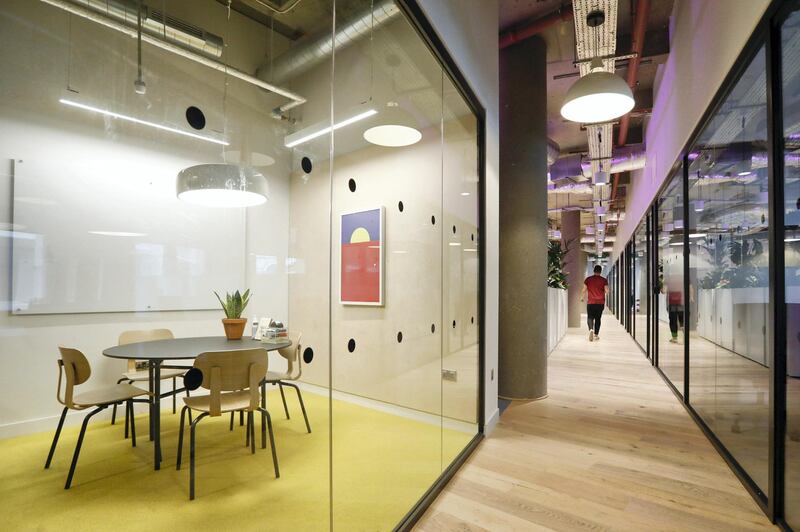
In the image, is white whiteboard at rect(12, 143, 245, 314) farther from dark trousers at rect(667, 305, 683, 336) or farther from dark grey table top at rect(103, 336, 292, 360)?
dark trousers at rect(667, 305, 683, 336)

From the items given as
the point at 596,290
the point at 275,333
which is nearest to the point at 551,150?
the point at 596,290

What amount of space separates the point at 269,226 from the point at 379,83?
137cm

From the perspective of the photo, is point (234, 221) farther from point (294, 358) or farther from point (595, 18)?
point (595, 18)

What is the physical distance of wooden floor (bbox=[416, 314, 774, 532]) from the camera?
2.50 metres

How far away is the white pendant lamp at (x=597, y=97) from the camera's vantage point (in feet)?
12.0

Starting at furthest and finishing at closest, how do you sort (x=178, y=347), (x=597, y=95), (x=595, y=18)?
(x=595, y=18), (x=597, y=95), (x=178, y=347)

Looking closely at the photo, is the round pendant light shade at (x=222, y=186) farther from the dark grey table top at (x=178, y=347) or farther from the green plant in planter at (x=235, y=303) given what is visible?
the dark grey table top at (x=178, y=347)

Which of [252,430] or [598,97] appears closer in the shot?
[252,430]

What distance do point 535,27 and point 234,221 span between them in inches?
198

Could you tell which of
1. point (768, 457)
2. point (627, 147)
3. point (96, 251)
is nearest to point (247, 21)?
point (96, 251)

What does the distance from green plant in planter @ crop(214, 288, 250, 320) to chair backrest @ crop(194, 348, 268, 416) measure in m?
0.12

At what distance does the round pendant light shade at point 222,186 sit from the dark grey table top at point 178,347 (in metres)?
0.39

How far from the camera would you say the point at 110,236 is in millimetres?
1011

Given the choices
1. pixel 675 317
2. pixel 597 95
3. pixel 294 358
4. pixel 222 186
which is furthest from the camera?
pixel 675 317
